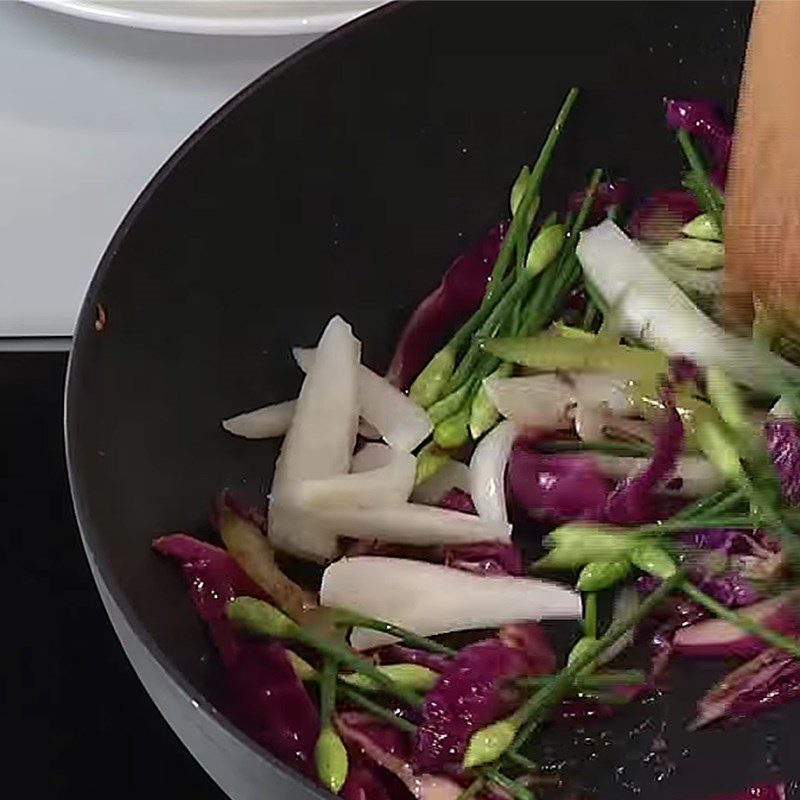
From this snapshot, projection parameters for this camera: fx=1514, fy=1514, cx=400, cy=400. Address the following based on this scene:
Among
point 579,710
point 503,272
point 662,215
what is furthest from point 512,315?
point 579,710

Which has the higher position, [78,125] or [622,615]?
[78,125]

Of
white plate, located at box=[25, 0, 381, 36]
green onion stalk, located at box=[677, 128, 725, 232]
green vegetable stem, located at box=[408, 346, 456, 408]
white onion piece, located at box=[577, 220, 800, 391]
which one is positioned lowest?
green vegetable stem, located at box=[408, 346, 456, 408]

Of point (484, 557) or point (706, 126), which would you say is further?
point (706, 126)

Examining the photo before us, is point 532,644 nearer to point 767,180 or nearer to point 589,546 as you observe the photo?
point 589,546

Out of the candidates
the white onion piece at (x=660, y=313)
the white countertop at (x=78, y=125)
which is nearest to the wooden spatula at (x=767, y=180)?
the white onion piece at (x=660, y=313)

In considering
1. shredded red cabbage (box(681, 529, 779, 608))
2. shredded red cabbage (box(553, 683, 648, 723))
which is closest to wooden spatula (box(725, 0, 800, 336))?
shredded red cabbage (box(681, 529, 779, 608))

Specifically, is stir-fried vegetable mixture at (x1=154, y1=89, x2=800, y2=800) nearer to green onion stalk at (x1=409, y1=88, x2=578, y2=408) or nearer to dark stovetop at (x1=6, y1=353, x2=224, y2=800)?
green onion stalk at (x1=409, y1=88, x2=578, y2=408)
